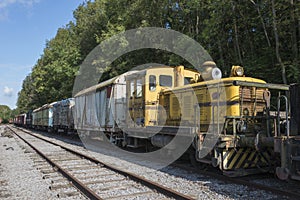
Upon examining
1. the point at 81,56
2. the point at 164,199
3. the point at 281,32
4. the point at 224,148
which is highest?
the point at 81,56

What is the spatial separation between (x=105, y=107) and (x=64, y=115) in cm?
1061

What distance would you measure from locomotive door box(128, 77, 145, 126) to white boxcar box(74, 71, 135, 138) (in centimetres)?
75

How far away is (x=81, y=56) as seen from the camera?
31.3 m

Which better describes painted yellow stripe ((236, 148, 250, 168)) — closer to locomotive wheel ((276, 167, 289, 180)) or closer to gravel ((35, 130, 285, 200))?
gravel ((35, 130, 285, 200))

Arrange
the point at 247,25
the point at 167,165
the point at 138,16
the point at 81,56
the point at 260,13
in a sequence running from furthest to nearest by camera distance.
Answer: the point at 81,56 → the point at 138,16 → the point at 247,25 → the point at 260,13 → the point at 167,165

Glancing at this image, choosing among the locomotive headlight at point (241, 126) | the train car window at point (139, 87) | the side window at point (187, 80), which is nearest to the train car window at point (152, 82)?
the train car window at point (139, 87)

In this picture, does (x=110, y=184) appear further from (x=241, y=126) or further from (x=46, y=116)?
(x=46, y=116)

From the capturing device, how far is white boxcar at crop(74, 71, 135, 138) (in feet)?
41.6

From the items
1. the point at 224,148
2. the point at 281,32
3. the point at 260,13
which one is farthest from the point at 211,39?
the point at 224,148

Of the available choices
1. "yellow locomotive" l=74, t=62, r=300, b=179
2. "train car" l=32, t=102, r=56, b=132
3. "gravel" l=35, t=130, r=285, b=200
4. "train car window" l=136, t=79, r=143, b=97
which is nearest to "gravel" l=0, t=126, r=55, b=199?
"gravel" l=35, t=130, r=285, b=200

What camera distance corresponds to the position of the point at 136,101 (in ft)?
36.3

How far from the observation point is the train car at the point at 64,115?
21439 mm

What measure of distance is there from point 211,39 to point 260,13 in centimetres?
333

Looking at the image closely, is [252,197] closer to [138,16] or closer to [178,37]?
[178,37]
